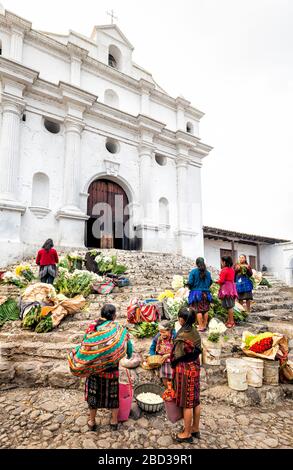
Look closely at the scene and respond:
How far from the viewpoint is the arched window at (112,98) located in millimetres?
13477

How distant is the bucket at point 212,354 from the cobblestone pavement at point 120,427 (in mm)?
636

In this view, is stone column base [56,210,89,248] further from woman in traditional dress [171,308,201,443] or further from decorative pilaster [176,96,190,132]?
decorative pilaster [176,96,190,132]

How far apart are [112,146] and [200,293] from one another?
33.7ft

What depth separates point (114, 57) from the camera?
14.3 meters

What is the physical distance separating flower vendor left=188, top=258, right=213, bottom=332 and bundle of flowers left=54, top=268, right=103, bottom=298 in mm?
2806

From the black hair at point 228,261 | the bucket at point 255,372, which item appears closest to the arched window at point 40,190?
the black hair at point 228,261

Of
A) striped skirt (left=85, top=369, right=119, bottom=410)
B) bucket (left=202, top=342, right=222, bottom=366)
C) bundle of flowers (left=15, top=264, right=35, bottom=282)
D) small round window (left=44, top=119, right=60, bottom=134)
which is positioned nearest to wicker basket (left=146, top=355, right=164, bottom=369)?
bucket (left=202, top=342, right=222, bottom=366)

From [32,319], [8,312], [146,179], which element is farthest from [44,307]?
[146,179]

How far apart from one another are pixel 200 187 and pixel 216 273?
6302 mm

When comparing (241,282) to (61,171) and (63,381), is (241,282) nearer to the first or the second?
(63,381)

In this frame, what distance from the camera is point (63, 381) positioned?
3.77m

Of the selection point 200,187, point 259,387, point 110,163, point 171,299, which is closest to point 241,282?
point 171,299

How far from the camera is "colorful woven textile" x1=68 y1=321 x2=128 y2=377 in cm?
263

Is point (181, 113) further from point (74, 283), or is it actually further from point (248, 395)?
point (248, 395)
